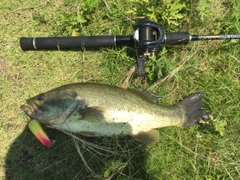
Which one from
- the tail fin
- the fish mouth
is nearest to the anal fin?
the tail fin

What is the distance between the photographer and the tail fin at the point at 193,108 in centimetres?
358

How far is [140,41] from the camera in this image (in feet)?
10.9

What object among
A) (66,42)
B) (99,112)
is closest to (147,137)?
(99,112)

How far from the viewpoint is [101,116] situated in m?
3.28

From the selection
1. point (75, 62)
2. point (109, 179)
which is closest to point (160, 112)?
point (109, 179)

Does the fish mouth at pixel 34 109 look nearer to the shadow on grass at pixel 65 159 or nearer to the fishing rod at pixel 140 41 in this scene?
the shadow on grass at pixel 65 159

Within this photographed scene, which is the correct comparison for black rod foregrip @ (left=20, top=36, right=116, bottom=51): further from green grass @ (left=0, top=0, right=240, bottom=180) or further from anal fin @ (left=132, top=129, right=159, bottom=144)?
anal fin @ (left=132, top=129, right=159, bottom=144)

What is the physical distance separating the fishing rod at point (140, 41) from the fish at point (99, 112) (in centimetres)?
47

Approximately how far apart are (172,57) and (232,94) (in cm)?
98

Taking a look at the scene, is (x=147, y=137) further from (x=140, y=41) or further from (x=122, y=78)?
(x=140, y=41)

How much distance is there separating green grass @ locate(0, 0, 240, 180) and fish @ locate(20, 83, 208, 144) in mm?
367

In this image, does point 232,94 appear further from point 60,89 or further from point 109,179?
point 60,89

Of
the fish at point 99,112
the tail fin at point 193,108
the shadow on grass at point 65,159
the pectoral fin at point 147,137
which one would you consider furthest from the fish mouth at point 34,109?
the tail fin at point 193,108

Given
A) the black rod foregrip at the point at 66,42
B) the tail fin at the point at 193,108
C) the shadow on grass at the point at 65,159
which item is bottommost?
the shadow on grass at the point at 65,159
